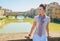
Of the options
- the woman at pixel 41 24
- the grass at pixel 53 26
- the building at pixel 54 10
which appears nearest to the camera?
the woman at pixel 41 24

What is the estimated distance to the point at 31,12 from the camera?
2.98 m

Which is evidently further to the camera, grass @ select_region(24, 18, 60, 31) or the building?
the building

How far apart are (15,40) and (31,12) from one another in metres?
1.61

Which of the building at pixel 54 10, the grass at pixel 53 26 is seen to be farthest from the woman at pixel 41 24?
the building at pixel 54 10

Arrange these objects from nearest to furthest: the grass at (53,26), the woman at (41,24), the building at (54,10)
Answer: the woman at (41,24), the grass at (53,26), the building at (54,10)

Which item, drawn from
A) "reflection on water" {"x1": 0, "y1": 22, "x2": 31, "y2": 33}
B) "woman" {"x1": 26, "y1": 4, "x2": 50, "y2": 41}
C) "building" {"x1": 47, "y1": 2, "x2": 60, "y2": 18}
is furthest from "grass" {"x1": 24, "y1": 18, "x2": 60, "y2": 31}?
"woman" {"x1": 26, "y1": 4, "x2": 50, "y2": 41}

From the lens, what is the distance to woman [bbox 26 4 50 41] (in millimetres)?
1203

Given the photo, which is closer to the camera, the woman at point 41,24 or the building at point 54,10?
the woman at point 41,24

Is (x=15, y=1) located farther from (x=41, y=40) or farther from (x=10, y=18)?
(x=41, y=40)

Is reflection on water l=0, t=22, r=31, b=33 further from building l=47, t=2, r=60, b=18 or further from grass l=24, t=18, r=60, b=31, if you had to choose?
building l=47, t=2, r=60, b=18

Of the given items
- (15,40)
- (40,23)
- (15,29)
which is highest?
(40,23)

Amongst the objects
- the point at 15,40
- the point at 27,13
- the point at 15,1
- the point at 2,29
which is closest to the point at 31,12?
the point at 27,13

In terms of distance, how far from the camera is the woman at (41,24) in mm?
1203

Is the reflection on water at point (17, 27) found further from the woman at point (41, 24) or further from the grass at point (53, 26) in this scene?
the woman at point (41, 24)
